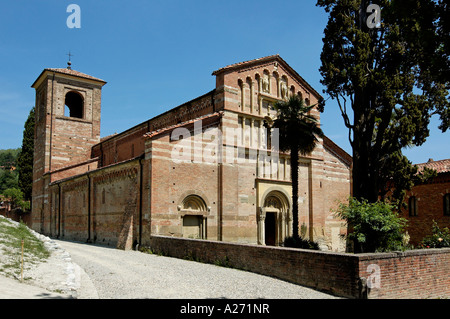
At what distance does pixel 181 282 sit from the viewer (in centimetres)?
1059

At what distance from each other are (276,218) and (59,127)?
21.7 m

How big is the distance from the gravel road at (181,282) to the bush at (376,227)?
10.9 ft

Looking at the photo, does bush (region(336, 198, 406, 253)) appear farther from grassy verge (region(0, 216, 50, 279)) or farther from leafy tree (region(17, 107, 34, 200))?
leafy tree (region(17, 107, 34, 200))

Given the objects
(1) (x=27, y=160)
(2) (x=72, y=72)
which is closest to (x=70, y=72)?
(2) (x=72, y=72)

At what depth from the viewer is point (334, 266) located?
32.5 feet

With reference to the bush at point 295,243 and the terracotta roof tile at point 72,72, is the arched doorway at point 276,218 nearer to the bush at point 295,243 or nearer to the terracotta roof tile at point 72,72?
the bush at point 295,243

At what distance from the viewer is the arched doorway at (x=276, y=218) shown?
23500 millimetres

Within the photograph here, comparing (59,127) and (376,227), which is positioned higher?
(59,127)

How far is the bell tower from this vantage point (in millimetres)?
33469

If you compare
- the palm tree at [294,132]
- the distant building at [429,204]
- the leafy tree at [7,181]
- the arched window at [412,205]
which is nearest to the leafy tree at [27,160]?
the palm tree at [294,132]

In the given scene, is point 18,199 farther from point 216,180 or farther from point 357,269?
point 357,269

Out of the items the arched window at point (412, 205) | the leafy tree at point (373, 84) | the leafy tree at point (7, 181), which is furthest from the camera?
the leafy tree at point (7, 181)

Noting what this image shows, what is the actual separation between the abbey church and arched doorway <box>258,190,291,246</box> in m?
0.06

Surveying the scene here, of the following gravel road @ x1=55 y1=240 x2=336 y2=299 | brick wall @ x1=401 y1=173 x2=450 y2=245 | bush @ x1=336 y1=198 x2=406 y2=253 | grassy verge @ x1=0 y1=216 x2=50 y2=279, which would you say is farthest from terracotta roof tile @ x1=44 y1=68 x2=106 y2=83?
bush @ x1=336 y1=198 x2=406 y2=253
